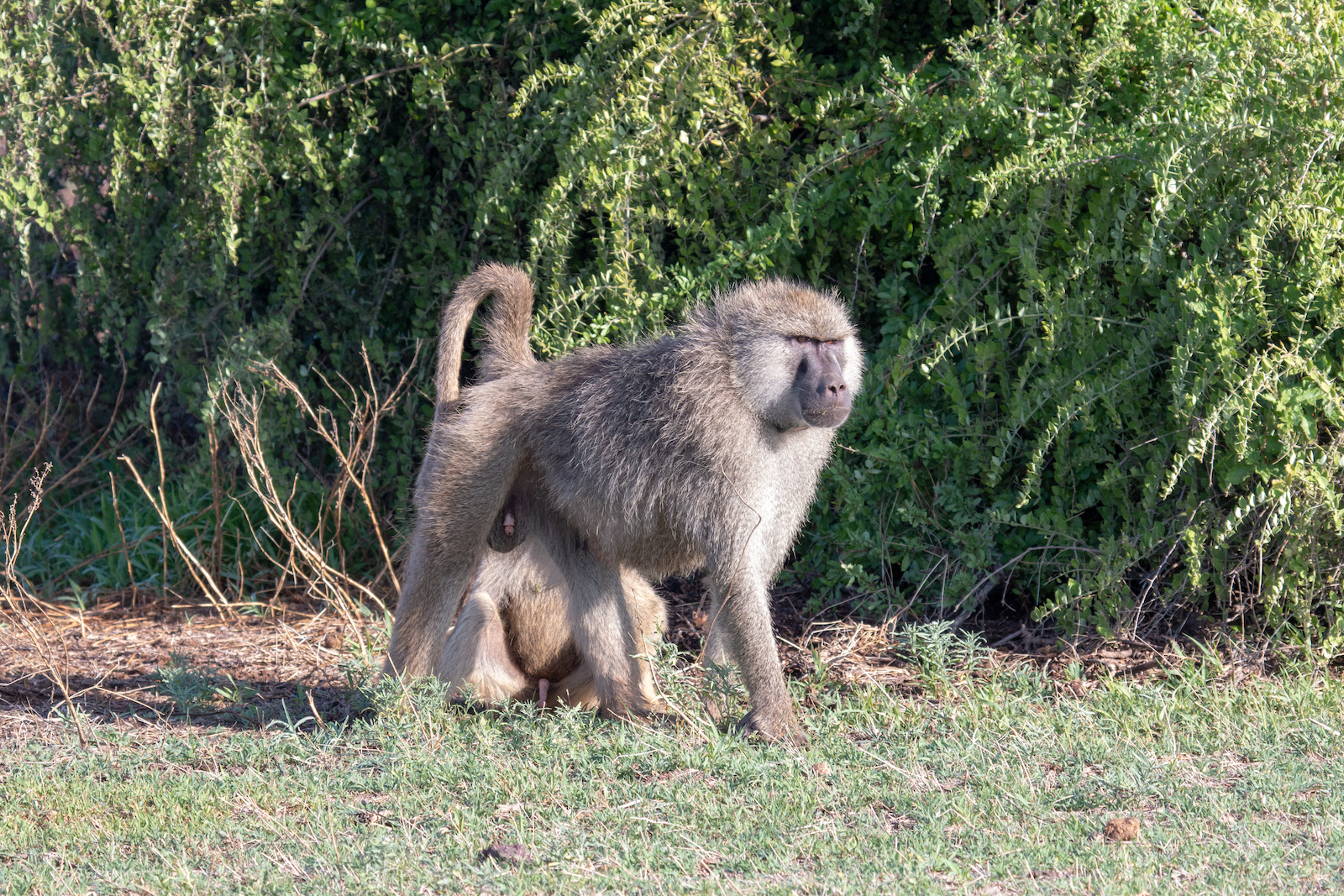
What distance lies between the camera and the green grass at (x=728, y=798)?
3166 mm

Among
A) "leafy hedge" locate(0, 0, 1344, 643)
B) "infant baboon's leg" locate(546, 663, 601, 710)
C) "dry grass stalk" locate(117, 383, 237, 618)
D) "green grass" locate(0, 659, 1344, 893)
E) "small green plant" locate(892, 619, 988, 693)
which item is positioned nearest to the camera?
"green grass" locate(0, 659, 1344, 893)

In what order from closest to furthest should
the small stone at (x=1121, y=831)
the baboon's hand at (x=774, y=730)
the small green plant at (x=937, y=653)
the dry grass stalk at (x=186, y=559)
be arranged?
the small stone at (x=1121, y=831) < the baboon's hand at (x=774, y=730) < the small green plant at (x=937, y=653) < the dry grass stalk at (x=186, y=559)

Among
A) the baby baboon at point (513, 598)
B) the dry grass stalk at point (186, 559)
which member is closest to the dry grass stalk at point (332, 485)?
the dry grass stalk at point (186, 559)

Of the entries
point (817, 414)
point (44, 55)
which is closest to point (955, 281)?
point (817, 414)

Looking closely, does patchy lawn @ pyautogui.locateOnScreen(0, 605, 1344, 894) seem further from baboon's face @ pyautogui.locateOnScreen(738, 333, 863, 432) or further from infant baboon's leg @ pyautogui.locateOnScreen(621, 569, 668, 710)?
baboon's face @ pyautogui.locateOnScreen(738, 333, 863, 432)

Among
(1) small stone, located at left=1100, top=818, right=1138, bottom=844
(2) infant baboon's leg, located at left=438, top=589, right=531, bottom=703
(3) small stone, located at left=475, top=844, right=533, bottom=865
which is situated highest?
(1) small stone, located at left=1100, top=818, right=1138, bottom=844

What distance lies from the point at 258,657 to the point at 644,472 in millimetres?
2102

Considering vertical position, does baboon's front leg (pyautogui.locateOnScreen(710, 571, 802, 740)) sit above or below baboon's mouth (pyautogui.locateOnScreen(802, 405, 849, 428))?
below

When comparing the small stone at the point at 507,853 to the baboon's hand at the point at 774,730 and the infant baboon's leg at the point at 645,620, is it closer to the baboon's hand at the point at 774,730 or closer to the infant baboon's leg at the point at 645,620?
the baboon's hand at the point at 774,730

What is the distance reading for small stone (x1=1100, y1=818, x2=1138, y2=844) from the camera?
330 centimetres

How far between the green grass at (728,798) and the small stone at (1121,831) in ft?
0.12

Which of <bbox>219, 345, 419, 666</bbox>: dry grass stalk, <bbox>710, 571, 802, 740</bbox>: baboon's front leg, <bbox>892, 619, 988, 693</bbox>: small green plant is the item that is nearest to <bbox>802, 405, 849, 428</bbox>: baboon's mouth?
<bbox>710, 571, 802, 740</bbox>: baboon's front leg

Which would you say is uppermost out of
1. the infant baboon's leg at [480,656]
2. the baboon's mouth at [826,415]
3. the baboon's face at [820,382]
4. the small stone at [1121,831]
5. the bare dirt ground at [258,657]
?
the baboon's face at [820,382]

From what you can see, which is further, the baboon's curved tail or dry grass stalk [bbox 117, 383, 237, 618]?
dry grass stalk [bbox 117, 383, 237, 618]
